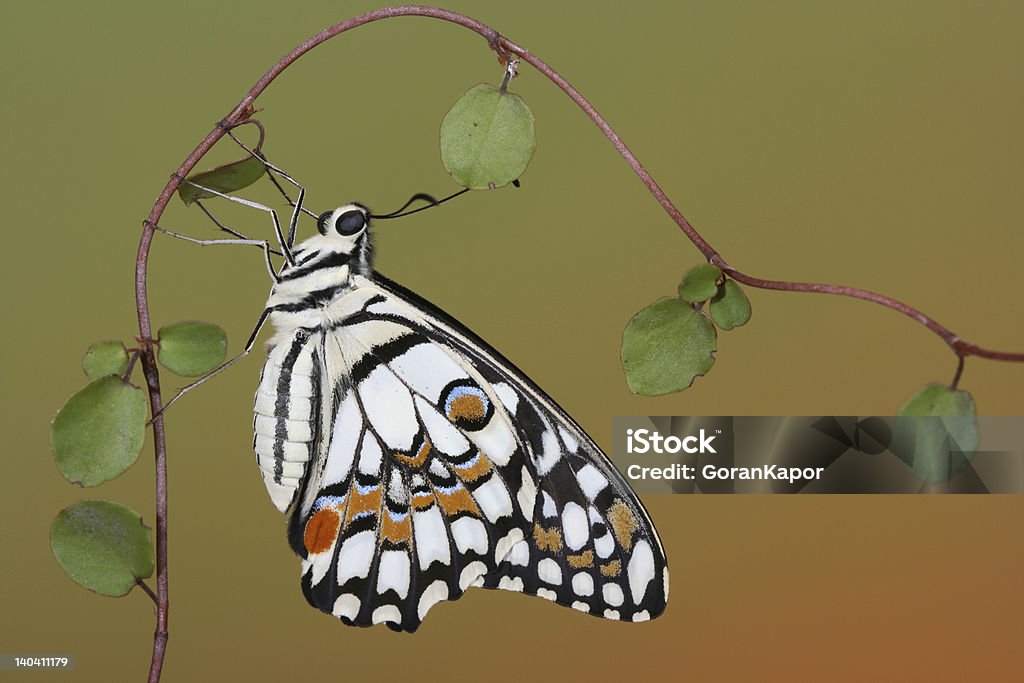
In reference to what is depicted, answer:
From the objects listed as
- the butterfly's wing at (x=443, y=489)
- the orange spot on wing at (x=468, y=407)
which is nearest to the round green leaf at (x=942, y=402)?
the butterfly's wing at (x=443, y=489)

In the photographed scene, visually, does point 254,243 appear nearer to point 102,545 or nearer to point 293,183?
point 293,183

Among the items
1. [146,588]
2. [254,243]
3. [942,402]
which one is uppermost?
[254,243]

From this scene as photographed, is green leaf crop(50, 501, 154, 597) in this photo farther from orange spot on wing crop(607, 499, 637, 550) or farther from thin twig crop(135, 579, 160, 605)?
orange spot on wing crop(607, 499, 637, 550)

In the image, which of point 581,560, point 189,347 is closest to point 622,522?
Result: point 581,560

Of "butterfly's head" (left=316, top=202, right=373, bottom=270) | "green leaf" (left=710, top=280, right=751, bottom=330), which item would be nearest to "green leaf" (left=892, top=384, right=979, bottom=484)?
"green leaf" (left=710, top=280, right=751, bottom=330)

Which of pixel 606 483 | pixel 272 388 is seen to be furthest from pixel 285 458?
A: pixel 606 483

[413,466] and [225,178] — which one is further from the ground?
[225,178]
